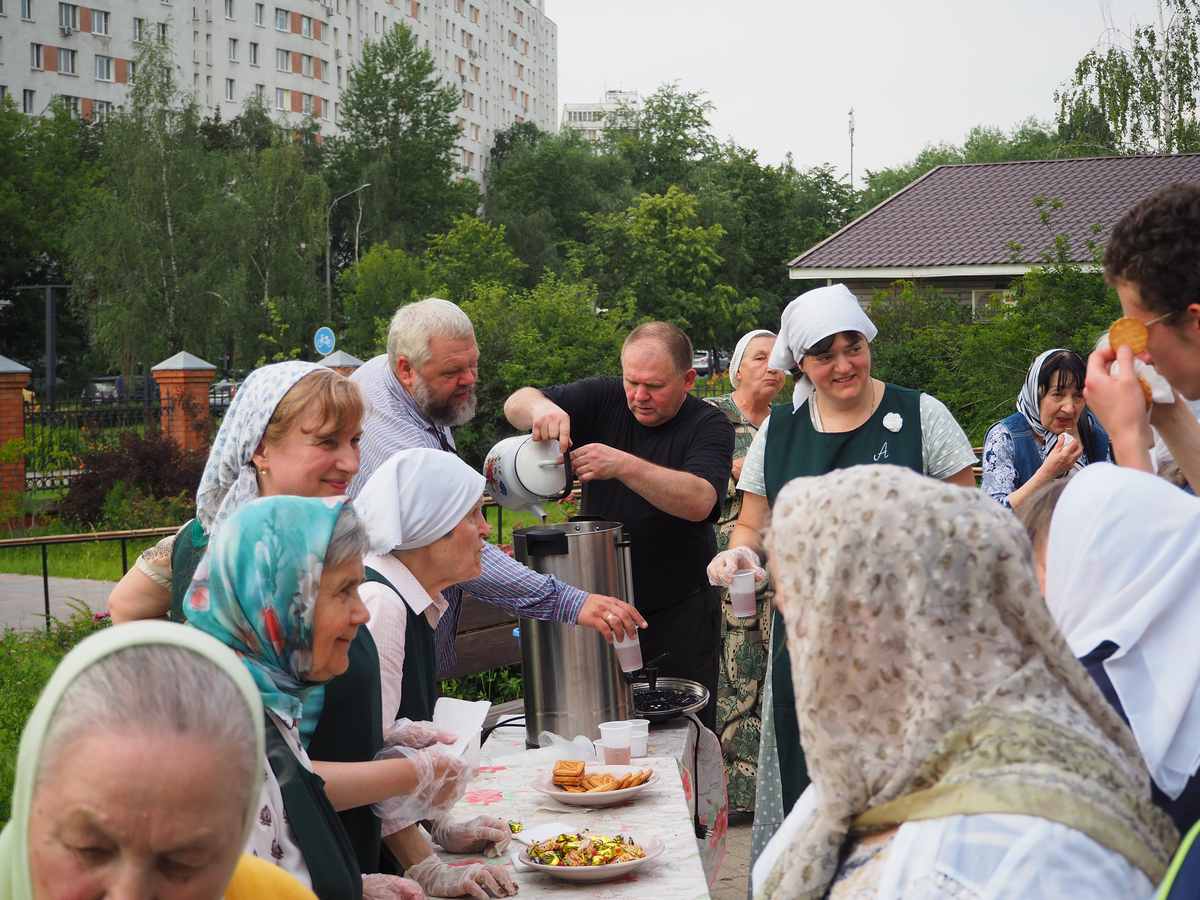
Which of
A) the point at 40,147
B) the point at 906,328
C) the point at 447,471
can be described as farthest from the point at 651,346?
the point at 40,147

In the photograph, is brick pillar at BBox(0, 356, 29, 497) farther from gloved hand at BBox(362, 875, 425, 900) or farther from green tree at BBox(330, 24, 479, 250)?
green tree at BBox(330, 24, 479, 250)

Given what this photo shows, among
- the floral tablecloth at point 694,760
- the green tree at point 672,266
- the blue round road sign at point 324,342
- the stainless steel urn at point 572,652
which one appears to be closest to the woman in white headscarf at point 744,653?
the floral tablecloth at point 694,760

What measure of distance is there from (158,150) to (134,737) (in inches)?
1532

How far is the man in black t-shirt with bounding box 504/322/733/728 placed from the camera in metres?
4.40

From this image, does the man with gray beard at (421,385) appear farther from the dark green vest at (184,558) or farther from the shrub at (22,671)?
the shrub at (22,671)

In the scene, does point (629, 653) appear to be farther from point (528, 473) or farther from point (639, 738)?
point (528, 473)

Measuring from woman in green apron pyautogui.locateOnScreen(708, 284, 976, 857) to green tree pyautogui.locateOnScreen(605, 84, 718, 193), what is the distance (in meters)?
48.4

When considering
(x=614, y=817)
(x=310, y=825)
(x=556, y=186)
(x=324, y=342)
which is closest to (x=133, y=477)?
(x=324, y=342)

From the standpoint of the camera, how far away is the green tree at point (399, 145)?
168ft

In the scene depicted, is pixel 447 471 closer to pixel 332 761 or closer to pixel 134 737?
pixel 332 761

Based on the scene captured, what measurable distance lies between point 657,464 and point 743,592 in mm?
1095

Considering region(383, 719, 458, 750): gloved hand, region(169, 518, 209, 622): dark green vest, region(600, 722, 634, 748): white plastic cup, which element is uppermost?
region(169, 518, 209, 622): dark green vest

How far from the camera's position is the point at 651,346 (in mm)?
4398

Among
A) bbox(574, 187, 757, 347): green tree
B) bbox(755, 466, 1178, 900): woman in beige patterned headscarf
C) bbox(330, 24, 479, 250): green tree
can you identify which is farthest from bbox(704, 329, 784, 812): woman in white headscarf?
bbox(330, 24, 479, 250): green tree
